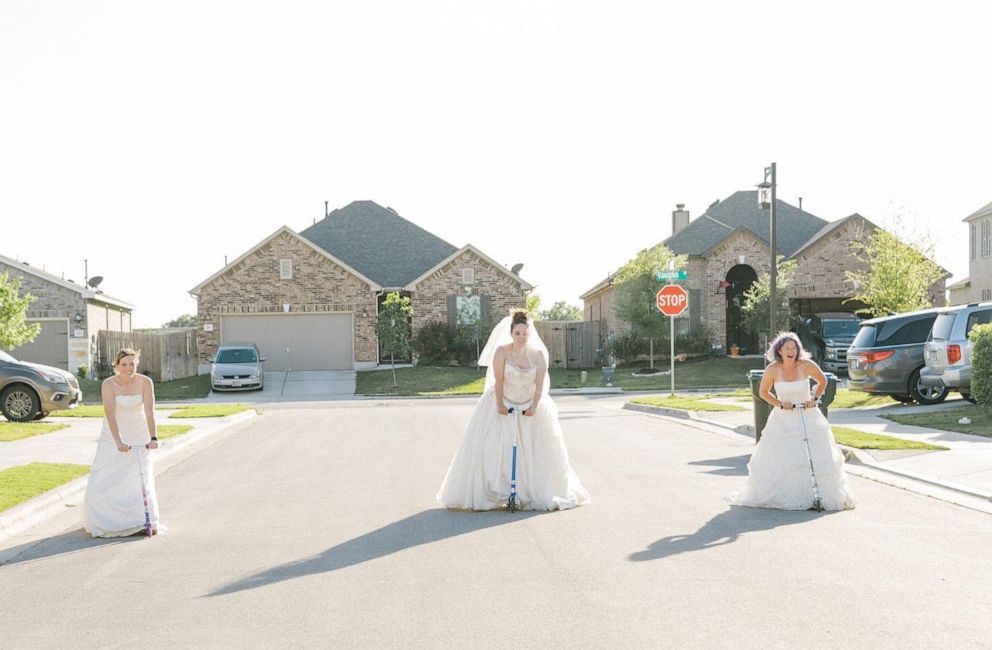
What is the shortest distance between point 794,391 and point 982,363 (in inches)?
309

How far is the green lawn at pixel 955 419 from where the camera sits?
1617 centimetres

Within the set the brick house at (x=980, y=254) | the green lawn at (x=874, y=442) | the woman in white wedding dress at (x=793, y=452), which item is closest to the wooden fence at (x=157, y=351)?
the green lawn at (x=874, y=442)

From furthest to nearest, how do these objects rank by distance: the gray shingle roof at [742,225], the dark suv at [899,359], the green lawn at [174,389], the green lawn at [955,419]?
the gray shingle roof at [742,225], the green lawn at [174,389], the dark suv at [899,359], the green lawn at [955,419]

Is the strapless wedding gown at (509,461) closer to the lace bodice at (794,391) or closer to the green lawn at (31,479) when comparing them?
the lace bodice at (794,391)

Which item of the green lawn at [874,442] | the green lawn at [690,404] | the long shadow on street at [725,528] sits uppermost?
the green lawn at [874,442]

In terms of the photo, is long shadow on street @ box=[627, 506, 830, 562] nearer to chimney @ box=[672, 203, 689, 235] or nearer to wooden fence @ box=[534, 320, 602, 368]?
wooden fence @ box=[534, 320, 602, 368]

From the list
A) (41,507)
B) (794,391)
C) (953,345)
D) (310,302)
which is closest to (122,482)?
(41,507)

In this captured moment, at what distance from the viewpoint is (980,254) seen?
152ft

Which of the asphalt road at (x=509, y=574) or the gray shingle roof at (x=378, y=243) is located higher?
the gray shingle roof at (x=378, y=243)

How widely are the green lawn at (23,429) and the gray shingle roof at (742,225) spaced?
1256 inches

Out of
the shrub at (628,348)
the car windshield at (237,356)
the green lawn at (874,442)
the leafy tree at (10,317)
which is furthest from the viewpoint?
the shrub at (628,348)

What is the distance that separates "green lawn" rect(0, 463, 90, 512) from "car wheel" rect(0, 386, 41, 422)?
834 centimetres

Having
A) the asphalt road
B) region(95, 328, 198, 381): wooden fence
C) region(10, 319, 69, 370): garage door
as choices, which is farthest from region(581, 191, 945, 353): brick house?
the asphalt road

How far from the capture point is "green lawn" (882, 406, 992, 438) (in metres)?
16.2
